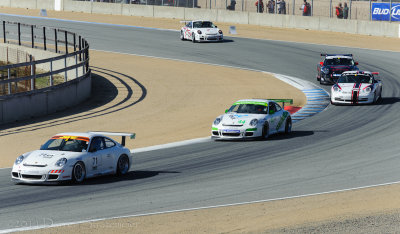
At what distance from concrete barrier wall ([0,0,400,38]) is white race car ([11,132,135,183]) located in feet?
116

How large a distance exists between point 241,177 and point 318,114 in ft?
39.8

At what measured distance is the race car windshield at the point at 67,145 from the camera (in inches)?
705

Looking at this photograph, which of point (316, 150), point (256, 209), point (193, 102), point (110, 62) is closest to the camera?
point (256, 209)

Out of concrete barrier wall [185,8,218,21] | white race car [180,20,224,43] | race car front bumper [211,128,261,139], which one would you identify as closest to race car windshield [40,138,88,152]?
race car front bumper [211,128,261,139]

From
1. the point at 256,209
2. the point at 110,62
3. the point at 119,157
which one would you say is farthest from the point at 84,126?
the point at 110,62

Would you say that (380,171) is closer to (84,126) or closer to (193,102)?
(84,126)

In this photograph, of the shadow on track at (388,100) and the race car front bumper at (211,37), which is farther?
the race car front bumper at (211,37)

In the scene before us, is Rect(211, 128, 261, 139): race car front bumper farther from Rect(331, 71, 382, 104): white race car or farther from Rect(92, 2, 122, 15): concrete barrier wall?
Rect(92, 2, 122, 15): concrete barrier wall

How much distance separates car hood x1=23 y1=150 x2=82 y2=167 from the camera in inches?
671

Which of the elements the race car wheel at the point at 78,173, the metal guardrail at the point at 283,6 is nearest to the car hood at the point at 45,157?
the race car wheel at the point at 78,173

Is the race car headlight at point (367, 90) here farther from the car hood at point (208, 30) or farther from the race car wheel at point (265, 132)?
the car hood at point (208, 30)

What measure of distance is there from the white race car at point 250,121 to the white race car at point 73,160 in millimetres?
5421

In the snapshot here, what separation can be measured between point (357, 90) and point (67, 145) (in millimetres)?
16431

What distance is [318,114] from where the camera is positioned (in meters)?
29.9
